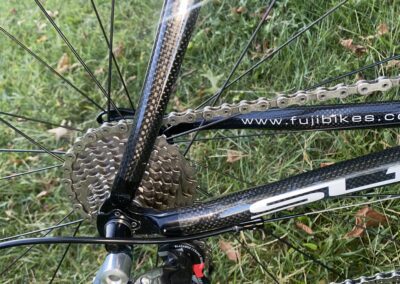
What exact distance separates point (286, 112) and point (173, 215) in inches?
14.1

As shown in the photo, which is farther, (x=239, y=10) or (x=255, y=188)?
(x=239, y=10)

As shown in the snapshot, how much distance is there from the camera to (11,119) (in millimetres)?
2594

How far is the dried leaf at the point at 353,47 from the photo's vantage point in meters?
Result: 2.01

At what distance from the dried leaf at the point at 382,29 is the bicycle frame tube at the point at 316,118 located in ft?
2.82

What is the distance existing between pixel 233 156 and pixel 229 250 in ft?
1.14

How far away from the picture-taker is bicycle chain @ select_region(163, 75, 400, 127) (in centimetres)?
120

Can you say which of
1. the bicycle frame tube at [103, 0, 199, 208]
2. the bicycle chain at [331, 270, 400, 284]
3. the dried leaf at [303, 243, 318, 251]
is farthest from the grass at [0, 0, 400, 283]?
the bicycle frame tube at [103, 0, 199, 208]

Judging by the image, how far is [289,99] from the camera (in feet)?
4.06

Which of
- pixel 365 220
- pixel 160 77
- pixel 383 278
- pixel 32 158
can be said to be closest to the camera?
pixel 160 77

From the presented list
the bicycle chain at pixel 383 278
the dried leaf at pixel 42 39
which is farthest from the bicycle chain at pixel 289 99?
the dried leaf at pixel 42 39

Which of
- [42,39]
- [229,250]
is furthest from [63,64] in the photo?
[229,250]

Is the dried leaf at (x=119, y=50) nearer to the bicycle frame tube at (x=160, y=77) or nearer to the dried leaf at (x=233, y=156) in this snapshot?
the dried leaf at (x=233, y=156)

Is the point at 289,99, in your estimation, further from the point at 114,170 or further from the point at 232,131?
the point at 232,131

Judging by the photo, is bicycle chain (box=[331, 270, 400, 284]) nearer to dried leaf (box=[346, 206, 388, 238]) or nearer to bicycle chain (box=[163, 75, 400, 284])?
bicycle chain (box=[163, 75, 400, 284])
